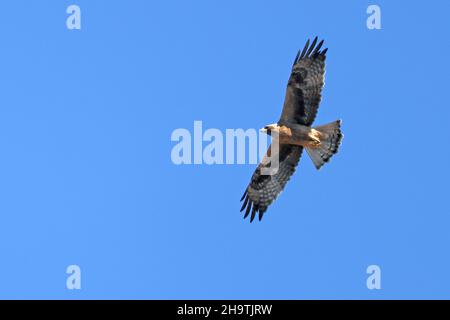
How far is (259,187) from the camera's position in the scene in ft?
54.4

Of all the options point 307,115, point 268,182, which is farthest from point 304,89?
point 268,182

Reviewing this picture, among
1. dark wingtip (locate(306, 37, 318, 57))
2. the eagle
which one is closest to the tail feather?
the eagle

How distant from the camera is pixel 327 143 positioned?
15516 mm

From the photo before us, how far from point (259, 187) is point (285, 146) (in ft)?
3.00

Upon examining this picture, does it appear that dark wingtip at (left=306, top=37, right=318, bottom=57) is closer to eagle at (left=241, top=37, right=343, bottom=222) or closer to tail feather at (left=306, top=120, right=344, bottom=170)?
eagle at (left=241, top=37, right=343, bottom=222)

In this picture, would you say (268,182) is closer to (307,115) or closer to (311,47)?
(307,115)

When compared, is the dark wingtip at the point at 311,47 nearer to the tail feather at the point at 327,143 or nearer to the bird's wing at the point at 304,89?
the bird's wing at the point at 304,89

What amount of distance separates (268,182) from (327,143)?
1.49m
